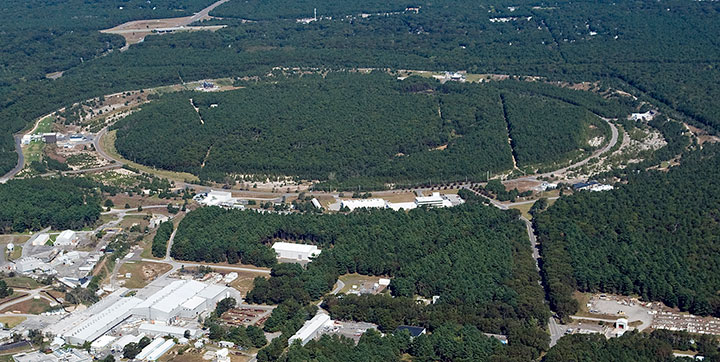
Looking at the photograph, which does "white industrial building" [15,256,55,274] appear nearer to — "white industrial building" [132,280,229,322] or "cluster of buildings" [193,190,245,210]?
"white industrial building" [132,280,229,322]

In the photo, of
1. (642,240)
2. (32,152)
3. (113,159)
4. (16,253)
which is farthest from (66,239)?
(642,240)

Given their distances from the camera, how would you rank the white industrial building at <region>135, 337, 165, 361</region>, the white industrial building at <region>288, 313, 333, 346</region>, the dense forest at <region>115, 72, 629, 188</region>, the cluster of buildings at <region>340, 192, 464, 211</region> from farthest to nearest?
the dense forest at <region>115, 72, 629, 188</region> < the cluster of buildings at <region>340, 192, 464, 211</region> < the white industrial building at <region>288, 313, 333, 346</region> < the white industrial building at <region>135, 337, 165, 361</region>

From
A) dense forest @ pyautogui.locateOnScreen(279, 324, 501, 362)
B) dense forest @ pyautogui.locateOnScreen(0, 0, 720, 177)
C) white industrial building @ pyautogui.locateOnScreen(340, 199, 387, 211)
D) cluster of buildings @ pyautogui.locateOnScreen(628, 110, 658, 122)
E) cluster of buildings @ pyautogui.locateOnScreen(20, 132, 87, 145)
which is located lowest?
dense forest @ pyautogui.locateOnScreen(0, 0, 720, 177)

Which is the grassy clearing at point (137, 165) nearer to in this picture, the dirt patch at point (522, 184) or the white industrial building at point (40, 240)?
the white industrial building at point (40, 240)

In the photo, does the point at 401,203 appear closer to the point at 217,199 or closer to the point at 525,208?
the point at 525,208

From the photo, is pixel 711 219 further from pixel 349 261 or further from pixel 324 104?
pixel 324 104

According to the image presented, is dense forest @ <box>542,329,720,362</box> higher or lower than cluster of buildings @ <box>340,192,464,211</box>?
higher

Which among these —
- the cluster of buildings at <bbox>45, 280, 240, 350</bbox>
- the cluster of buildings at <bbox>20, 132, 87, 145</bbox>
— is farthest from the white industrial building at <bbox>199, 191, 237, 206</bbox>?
the cluster of buildings at <bbox>20, 132, 87, 145</bbox>

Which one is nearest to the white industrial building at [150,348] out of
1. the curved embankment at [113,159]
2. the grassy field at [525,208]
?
the curved embankment at [113,159]

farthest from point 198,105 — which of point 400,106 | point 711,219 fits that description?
point 711,219
